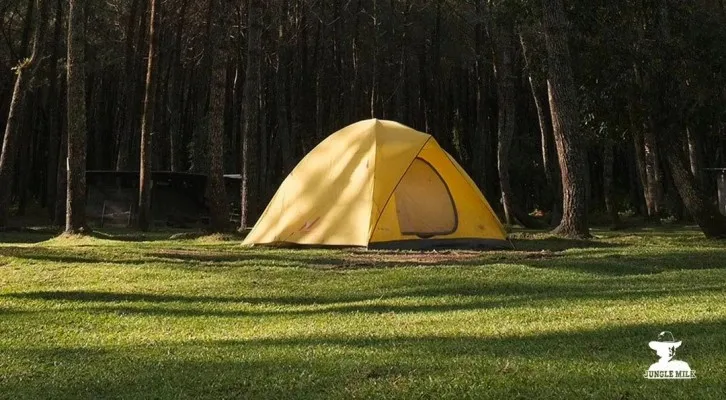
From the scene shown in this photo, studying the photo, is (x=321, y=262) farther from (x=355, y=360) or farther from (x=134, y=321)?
(x=355, y=360)

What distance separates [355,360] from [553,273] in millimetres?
6164

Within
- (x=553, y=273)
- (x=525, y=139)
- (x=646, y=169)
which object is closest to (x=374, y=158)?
(x=553, y=273)

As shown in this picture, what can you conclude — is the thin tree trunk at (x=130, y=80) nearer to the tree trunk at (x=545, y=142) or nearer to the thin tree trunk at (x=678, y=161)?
the tree trunk at (x=545, y=142)

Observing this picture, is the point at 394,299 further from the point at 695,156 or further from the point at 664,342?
the point at 695,156

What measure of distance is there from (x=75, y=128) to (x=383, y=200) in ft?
25.0

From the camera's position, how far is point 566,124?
16453 mm

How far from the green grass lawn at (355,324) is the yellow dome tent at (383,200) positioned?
3.92 ft

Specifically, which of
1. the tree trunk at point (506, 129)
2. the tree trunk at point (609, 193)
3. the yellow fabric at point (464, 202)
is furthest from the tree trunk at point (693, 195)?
the tree trunk at point (506, 129)

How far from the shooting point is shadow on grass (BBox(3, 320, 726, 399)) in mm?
4301

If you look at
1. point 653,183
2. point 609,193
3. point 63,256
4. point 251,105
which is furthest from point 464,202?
point 653,183

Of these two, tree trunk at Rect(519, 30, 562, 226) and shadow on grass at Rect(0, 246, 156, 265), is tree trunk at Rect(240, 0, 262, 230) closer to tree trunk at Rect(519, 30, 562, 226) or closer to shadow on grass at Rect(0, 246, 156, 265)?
shadow on grass at Rect(0, 246, 156, 265)

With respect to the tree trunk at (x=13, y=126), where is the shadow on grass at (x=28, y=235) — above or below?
below

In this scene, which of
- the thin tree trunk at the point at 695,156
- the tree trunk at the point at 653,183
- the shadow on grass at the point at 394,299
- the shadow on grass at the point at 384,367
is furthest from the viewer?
the thin tree trunk at the point at 695,156

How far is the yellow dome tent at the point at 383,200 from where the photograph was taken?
14.1 metres
